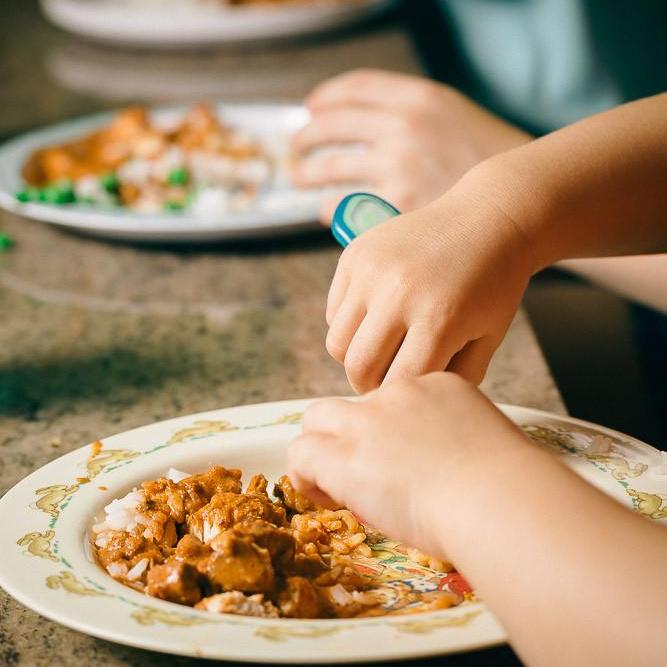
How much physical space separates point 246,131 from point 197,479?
971mm

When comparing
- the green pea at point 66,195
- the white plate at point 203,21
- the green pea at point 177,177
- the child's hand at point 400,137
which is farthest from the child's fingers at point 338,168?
the white plate at point 203,21

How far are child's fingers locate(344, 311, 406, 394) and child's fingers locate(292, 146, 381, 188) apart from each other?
0.52m

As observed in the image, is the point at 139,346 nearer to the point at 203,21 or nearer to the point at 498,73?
the point at 498,73

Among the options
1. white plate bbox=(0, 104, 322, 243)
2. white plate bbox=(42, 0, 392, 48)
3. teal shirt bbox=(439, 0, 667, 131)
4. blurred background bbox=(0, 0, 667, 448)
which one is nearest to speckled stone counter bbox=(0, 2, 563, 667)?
white plate bbox=(0, 104, 322, 243)

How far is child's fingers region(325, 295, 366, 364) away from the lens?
677 mm

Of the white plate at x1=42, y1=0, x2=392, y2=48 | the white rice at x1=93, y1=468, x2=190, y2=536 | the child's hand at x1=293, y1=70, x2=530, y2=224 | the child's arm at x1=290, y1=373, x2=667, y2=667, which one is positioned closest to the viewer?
the child's arm at x1=290, y1=373, x2=667, y2=667

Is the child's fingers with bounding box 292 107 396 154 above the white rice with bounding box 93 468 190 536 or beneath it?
above

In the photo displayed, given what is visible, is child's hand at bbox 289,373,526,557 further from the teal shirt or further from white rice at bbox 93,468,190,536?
the teal shirt

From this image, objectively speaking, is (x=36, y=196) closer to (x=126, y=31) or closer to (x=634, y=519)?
(x=634, y=519)

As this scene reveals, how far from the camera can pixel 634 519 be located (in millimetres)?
502

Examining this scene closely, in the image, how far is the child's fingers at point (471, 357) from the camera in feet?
2.30

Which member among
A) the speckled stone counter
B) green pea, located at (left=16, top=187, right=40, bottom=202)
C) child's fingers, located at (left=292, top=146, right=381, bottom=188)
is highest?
child's fingers, located at (left=292, top=146, right=381, bottom=188)

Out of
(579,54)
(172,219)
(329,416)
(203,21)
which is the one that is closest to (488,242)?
(329,416)

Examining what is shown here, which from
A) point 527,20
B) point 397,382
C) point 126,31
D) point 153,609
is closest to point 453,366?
point 397,382
